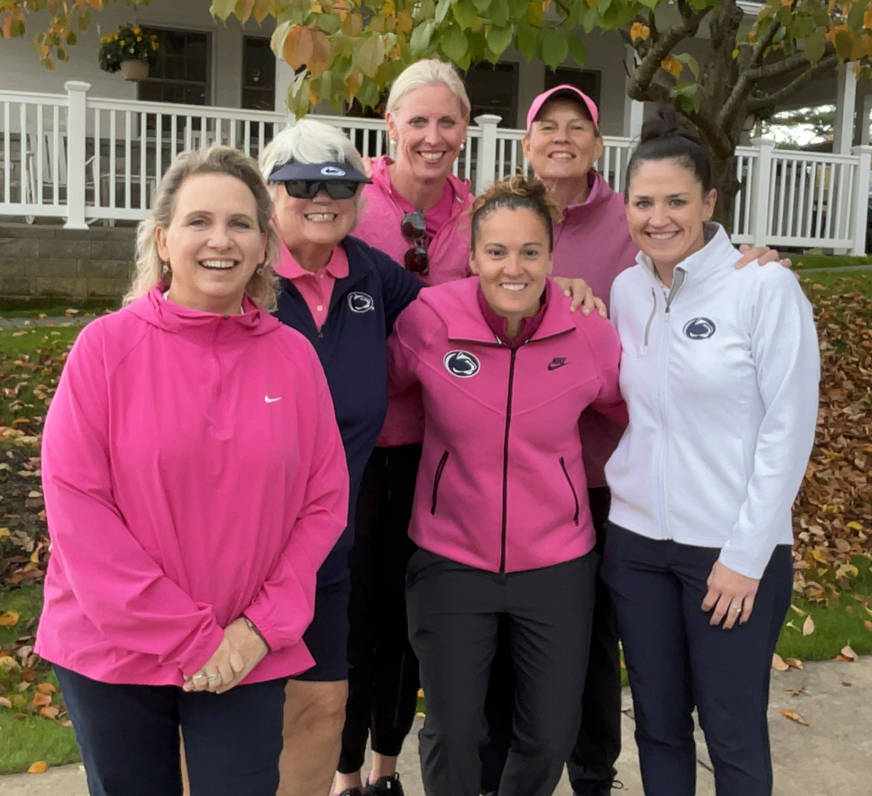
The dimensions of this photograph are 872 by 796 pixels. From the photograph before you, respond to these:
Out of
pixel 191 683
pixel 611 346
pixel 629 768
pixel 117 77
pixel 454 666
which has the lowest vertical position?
pixel 629 768

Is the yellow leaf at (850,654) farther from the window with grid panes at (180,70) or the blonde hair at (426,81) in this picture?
the window with grid panes at (180,70)

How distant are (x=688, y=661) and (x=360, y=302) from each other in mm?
1440

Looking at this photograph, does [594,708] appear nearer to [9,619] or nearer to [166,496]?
[166,496]

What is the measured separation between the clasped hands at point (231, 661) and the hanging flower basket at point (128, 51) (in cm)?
1252

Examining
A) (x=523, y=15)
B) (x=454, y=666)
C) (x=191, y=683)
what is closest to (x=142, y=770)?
(x=191, y=683)

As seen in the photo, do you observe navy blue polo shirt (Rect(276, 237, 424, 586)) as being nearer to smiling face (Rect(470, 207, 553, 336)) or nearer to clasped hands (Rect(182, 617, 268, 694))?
smiling face (Rect(470, 207, 553, 336))

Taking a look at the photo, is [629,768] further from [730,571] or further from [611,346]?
[611,346]

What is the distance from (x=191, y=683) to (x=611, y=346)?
1.58m

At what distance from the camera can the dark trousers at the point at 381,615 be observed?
136 inches

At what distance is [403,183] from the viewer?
11.9 ft

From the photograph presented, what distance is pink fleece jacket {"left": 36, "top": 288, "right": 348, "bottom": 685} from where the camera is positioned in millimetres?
2152

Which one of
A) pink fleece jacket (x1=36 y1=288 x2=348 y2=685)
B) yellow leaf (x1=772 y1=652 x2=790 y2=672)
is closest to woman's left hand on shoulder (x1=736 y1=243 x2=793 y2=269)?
pink fleece jacket (x1=36 y1=288 x2=348 y2=685)

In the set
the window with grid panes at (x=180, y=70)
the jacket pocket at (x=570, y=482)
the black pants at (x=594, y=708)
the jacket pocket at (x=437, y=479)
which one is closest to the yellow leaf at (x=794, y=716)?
the black pants at (x=594, y=708)

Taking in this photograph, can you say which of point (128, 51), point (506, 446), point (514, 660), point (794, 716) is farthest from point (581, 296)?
point (128, 51)
